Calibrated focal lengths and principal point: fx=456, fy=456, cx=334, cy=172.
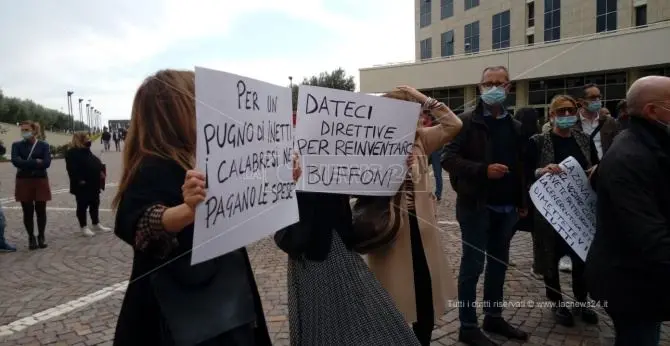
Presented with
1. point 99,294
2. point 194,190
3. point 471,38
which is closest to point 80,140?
point 99,294

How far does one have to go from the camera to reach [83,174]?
24.0 ft

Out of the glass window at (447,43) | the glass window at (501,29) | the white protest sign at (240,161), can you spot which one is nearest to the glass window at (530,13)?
the glass window at (501,29)

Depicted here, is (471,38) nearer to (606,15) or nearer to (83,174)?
(606,15)

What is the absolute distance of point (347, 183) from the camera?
2248mm

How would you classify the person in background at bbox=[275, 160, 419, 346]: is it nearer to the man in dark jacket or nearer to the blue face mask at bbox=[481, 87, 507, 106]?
the man in dark jacket

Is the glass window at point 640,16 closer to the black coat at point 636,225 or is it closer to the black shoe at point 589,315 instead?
the black shoe at point 589,315

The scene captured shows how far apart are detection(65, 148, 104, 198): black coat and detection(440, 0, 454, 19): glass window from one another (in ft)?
126

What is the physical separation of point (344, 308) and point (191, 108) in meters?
1.18

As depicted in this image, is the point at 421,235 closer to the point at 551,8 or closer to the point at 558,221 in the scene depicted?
the point at 558,221

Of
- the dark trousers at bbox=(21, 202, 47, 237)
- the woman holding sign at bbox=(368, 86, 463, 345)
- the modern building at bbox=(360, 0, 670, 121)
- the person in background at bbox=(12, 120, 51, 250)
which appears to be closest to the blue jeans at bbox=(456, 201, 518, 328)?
the woman holding sign at bbox=(368, 86, 463, 345)

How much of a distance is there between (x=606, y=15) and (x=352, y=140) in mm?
32222

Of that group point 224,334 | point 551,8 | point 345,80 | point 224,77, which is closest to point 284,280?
point 224,334

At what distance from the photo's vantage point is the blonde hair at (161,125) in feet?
5.50

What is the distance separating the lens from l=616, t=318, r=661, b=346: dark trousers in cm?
223
